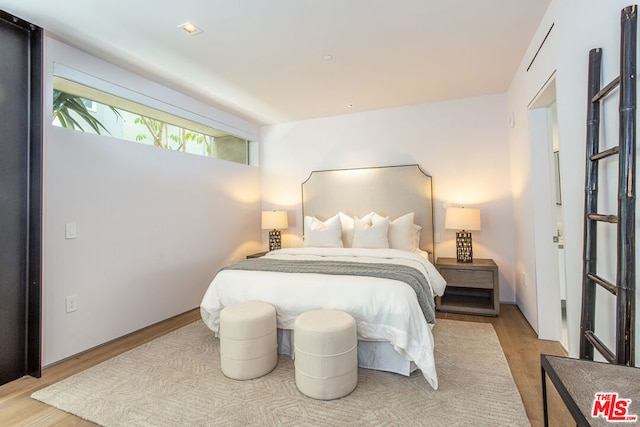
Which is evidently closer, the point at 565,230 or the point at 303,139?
the point at 565,230

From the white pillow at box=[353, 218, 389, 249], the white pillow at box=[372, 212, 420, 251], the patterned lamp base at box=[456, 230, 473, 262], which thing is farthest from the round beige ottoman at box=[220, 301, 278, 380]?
the patterned lamp base at box=[456, 230, 473, 262]

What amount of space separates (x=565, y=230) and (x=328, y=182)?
9.55 ft

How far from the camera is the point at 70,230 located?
8.18 feet

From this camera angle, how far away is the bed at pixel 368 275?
2.09 m

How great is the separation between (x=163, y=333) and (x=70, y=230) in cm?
122

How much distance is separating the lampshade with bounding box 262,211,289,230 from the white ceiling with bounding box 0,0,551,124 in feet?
5.13

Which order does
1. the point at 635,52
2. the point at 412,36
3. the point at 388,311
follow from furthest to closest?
the point at 412,36
the point at 388,311
the point at 635,52

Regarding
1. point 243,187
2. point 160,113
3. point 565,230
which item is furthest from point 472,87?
point 160,113

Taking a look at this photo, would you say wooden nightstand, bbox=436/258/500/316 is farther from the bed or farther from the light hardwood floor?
the bed

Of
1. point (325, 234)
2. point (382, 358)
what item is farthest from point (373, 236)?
point (382, 358)

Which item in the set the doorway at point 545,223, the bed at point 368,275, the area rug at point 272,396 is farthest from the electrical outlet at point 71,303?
the doorway at point 545,223

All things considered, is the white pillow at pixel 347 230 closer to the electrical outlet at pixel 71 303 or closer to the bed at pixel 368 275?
the bed at pixel 368 275

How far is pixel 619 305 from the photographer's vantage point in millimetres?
1239

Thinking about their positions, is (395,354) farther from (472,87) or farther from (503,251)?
(472,87)
